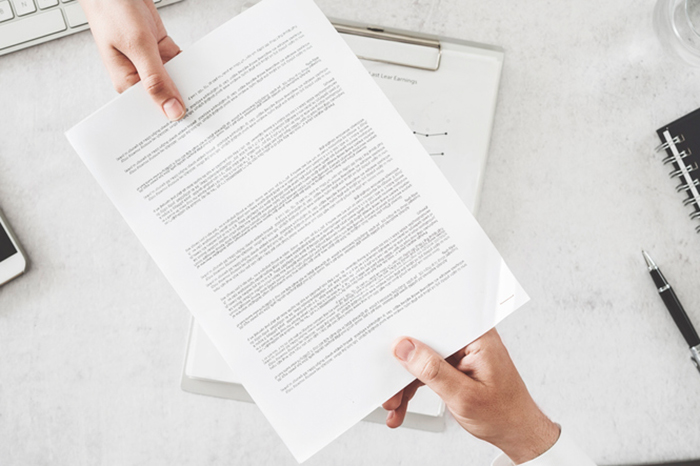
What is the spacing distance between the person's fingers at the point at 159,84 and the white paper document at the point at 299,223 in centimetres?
1

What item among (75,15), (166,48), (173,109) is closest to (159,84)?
(173,109)

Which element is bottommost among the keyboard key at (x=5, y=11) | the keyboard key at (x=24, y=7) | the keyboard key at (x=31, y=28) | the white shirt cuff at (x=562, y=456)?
the white shirt cuff at (x=562, y=456)

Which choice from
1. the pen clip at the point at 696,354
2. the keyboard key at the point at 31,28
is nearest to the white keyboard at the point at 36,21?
the keyboard key at the point at 31,28

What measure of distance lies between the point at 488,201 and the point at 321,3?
30cm

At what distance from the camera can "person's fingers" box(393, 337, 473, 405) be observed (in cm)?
42

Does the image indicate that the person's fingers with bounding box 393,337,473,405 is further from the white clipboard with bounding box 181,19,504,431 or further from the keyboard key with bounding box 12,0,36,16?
the keyboard key with bounding box 12,0,36,16

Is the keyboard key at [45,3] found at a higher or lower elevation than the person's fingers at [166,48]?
higher

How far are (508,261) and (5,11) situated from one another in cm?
63

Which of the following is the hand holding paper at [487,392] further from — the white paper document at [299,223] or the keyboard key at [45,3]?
the keyboard key at [45,3]

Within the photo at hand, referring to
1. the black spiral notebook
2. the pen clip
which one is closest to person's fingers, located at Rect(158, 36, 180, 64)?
the black spiral notebook

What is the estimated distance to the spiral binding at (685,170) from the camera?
0.55m

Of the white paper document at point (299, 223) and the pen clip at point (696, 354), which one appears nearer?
the white paper document at point (299, 223)

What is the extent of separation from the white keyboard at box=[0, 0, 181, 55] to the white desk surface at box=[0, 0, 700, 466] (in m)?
0.02

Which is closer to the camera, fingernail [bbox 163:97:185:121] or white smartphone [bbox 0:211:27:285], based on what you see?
fingernail [bbox 163:97:185:121]
